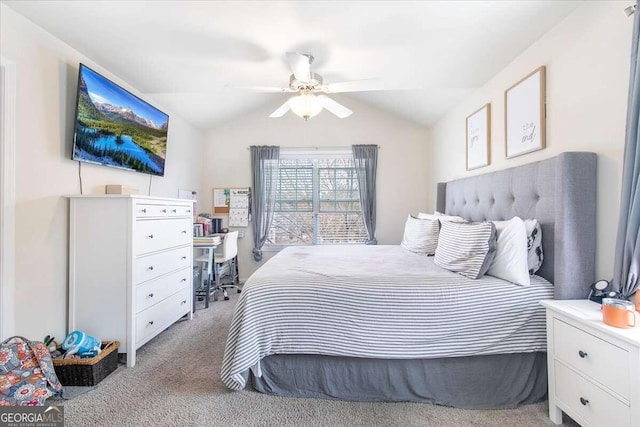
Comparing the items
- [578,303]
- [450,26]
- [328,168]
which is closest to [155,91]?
[328,168]

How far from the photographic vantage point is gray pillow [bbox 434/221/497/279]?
1692 mm

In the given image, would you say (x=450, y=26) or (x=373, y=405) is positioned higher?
(x=450, y=26)

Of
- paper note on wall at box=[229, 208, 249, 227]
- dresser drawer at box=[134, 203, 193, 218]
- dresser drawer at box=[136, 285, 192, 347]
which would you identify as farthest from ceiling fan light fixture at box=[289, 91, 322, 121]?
paper note on wall at box=[229, 208, 249, 227]

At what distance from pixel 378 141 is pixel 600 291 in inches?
125

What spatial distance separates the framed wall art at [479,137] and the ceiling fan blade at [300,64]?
64.9 inches

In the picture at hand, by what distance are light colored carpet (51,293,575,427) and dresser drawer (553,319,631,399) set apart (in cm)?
39

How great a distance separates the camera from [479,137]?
8.92 feet

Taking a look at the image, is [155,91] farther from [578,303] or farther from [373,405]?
[578,303]

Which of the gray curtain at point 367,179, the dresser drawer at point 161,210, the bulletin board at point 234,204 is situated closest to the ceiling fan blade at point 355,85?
the dresser drawer at point 161,210

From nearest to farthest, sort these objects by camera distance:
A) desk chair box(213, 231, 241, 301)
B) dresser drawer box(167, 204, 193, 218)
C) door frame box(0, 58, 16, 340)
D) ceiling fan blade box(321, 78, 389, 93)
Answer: door frame box(0, 58, 16, 340), ceiling fan blade box(321, 78, 389, 93), dresser drawer box(167, 204, 193, 218), desk chair box(213, 231, 241, 301)

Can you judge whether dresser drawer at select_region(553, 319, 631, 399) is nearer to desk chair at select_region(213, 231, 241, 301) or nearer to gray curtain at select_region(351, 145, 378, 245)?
gray curtain at select_region(351, 145, 378, 245)

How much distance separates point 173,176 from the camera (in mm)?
3578

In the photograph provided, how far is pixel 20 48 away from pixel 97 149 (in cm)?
71

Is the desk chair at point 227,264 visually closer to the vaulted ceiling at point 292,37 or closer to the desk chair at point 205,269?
the desk chair at point 205,269
